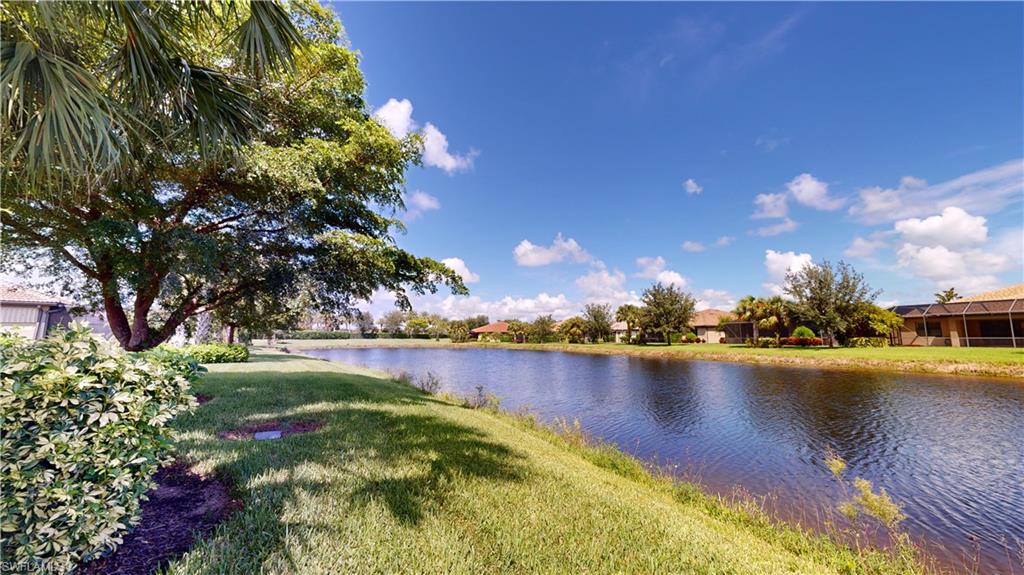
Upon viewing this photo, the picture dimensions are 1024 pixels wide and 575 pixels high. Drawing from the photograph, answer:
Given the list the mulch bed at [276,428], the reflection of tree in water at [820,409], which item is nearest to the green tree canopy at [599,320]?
the reflection of tree in water at [820,409]

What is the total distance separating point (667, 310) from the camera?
43.5 meters

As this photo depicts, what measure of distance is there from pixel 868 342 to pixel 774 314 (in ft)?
25.3

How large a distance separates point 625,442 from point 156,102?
1237 cm

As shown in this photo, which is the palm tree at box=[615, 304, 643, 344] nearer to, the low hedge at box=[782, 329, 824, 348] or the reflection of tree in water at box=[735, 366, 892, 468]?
the low hedge at box=[782, 329, 824, 348]

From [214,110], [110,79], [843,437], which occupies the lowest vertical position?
[843,437]

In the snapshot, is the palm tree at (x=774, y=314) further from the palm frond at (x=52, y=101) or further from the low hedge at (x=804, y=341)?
the palm frond at (x=52, y=101)

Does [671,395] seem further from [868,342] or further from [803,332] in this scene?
[868,342]

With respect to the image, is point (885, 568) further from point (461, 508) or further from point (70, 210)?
point (70, 210)

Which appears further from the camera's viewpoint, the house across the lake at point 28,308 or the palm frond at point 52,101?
the house across the lake at point 28,308

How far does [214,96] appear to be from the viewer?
395 centimetres

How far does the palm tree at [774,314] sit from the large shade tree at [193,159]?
38202mm

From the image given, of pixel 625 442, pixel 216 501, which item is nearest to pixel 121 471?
pixel 216 501

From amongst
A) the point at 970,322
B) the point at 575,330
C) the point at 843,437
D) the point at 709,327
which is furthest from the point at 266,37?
the point at 575,330

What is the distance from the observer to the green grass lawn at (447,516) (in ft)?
9.72
